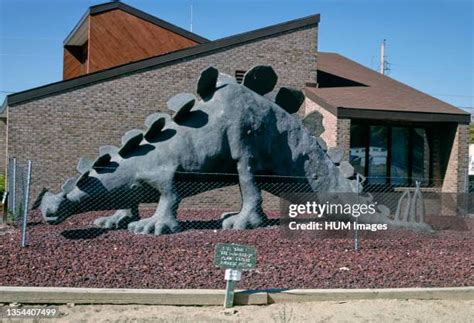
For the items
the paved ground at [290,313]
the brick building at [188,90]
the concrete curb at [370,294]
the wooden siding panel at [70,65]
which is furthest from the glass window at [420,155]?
the paved ground at [290,313]

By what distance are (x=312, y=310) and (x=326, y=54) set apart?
69.0 feet

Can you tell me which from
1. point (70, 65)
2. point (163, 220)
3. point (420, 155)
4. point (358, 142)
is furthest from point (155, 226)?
point (70, 65)

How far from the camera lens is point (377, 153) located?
64.2 ft

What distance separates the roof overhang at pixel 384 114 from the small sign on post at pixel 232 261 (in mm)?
11036

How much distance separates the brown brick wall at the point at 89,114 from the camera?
1542 centimetres

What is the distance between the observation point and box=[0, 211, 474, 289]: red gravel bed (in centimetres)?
679

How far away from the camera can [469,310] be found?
6125 millimetres

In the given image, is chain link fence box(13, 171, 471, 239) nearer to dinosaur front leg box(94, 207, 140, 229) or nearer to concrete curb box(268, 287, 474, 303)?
dinosaur front leg box(94, 207, 140, 229)

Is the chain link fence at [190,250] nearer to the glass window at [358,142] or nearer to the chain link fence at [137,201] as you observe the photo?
the chain link fence at [137,201]

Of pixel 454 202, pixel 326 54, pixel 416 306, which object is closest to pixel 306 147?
pixel 416 306

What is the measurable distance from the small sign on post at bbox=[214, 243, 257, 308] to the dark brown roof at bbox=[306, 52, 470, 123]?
36.2 feet

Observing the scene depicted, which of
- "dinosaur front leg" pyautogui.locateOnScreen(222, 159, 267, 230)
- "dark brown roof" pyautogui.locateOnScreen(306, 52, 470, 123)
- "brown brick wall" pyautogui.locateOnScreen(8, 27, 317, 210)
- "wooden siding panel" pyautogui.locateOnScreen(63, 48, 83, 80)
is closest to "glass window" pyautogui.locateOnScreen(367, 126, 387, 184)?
"dark brown roof" pyautogui.locateOnScreen(306, 52, 470, 123)

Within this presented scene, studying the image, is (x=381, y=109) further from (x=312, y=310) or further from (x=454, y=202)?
(x=312, y=310)

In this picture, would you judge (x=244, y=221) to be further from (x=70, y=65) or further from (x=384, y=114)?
(x=70, y=65)
